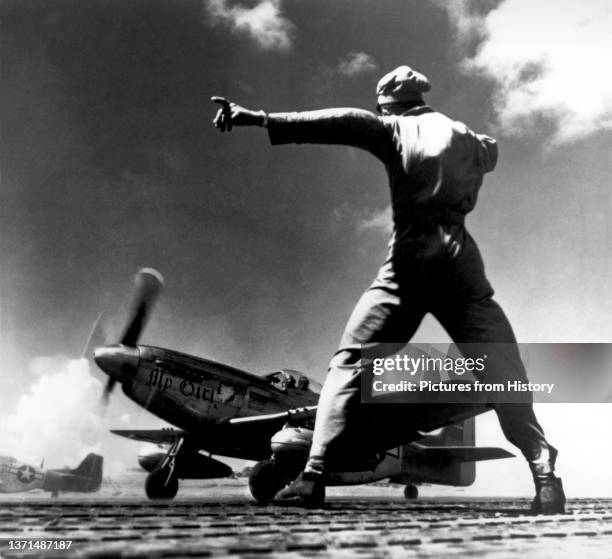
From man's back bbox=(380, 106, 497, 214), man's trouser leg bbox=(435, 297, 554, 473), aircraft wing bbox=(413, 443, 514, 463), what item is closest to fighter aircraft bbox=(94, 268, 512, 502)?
aircraft wing bbox=(413, 443, 514, 463)

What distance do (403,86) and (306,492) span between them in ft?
4.72

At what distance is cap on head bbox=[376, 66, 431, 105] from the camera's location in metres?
2.08

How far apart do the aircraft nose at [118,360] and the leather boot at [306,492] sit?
6.39 m

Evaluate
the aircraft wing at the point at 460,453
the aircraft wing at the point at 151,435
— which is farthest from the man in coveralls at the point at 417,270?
the aircraft wing at the point at 151,435

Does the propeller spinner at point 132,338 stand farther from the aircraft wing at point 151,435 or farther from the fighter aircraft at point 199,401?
the aircraft wing at point 151,435

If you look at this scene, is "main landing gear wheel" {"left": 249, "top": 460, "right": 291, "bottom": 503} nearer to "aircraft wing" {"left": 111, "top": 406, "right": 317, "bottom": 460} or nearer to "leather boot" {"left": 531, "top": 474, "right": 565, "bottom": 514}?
"aircraft wing" {"left": 111, "top": 406, "right": 317, "bottom": 460}

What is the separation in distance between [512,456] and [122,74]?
38.3 feet

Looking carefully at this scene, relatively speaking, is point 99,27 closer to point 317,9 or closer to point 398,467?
point 317,9

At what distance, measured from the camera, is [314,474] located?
5.33ft

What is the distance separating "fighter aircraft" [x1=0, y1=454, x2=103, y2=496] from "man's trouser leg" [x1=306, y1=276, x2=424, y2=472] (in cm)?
2326

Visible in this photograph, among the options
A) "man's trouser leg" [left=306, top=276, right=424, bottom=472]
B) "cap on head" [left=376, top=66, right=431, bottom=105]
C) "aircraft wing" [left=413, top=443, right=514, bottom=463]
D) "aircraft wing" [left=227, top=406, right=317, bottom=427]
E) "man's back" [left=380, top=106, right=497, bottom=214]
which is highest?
"cap on head" [left=376, top=66, right=431, bottom=105]

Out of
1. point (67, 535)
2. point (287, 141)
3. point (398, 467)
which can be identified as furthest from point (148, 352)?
point (67, 535)

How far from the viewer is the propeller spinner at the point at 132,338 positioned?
300 inches

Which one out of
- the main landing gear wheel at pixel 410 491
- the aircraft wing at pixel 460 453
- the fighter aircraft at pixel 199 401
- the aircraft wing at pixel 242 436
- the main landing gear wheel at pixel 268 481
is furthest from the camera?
the main landing gear wheel at pixel 410 491
